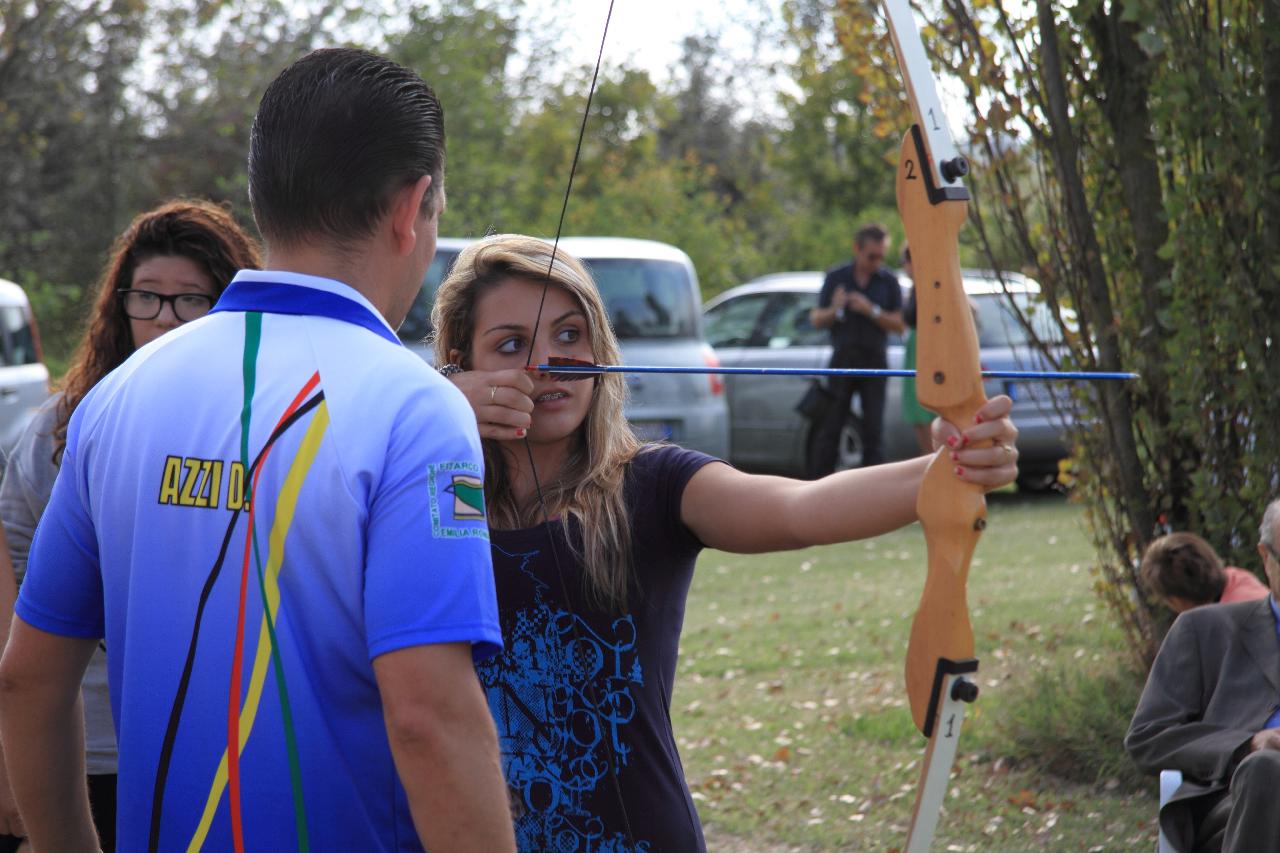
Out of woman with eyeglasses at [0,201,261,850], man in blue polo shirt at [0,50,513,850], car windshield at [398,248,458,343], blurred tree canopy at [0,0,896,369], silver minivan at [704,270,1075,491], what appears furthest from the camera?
blurred tree canopy at [0,0,896,369]

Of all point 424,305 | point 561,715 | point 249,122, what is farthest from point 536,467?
point 249,122

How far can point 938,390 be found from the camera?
191 centimetres

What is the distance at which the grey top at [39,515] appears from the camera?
8.80ft

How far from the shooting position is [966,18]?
485 cm

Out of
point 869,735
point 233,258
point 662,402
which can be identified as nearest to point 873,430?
point 662,402

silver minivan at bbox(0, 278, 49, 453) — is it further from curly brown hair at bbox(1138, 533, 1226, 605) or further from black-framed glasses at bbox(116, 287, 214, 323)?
curly brown hair at bbox(1138, 533, 1226, 605)

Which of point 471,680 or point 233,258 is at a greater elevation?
point 233,258

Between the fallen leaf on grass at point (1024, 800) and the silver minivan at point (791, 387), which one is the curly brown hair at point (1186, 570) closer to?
the fallen leaf on grass at point (1024, 800)

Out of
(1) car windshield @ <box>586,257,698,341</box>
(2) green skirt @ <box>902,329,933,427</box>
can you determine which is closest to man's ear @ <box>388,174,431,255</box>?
(1) car windshield @ <box>586,257,698,341</box>

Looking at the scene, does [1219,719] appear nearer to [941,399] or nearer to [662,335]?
[941,399]

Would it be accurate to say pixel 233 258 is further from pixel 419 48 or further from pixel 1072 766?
pixel 419 48

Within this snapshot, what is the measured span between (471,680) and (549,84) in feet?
58.3

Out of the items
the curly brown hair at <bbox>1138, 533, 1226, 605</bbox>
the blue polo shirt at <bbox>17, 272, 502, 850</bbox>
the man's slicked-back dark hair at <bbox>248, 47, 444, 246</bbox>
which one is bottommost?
the curly brown hair at <bbox>1138, 533, 1226, 605</bbox>

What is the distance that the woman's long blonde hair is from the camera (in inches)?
86.4
